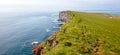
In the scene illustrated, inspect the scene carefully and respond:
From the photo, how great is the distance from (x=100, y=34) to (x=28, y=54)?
1100 inches

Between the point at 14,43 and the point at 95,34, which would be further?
the point at 14,43

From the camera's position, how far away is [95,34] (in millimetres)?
50531

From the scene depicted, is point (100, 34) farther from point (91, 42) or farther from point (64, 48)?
point (64, 48)

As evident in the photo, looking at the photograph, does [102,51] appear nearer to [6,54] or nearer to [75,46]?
[75,46]

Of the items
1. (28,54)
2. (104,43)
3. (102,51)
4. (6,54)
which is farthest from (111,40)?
(6,54)

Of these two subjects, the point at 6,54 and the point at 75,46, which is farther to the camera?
the point at 6,54

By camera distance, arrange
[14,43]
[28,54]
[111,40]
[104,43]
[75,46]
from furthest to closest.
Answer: [14,43] < [28,54] < [111,40] < [104,43] < [75,46]

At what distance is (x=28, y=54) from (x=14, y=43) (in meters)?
19.7

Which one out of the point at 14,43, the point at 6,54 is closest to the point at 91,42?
the point at 6,54

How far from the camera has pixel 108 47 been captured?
41.2 meters

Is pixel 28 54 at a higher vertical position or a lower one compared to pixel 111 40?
lower

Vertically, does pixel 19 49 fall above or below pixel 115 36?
below

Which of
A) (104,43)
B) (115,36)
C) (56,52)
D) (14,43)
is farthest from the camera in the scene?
(14,43)

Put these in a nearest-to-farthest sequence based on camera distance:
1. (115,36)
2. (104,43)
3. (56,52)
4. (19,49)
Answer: (56,52), (104,43), (115,36), (19,49)
